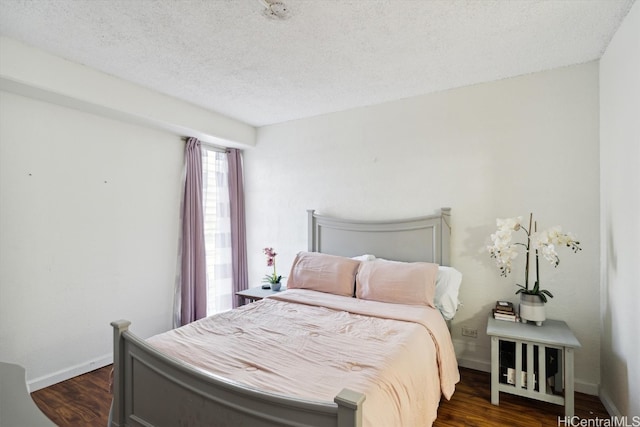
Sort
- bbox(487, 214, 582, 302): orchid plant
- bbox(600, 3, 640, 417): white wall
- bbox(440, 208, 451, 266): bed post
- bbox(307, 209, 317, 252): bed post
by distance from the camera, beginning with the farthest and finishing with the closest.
A: 1. bbox(307, 209, 317, 252): bed post
2. bbox(440, 208, 451, 266): bed post
3. bbox(487, 214, 582, 302): orchid plant
4. bbox(600, 3, 640, 417): white wall

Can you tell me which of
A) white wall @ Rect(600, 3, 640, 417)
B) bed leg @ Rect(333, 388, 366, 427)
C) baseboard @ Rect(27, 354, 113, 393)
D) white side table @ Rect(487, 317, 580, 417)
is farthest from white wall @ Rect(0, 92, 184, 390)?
white wall @ Rect(600, 3, 640, 417)

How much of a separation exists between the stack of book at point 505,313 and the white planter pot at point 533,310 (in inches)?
2.7

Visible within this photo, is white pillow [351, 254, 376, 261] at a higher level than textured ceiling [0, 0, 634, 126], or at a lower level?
lower

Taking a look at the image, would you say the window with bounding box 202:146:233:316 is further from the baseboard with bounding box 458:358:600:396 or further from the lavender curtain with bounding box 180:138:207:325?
the baseboard with bounding box 458:358:600:396

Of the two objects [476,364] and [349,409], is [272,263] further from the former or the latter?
[349,409]

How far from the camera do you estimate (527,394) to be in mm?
2213

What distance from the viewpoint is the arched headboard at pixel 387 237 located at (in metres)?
2.95

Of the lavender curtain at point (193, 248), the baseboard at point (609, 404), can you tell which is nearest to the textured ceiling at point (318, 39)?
the lavender curtain at point (193, 248)

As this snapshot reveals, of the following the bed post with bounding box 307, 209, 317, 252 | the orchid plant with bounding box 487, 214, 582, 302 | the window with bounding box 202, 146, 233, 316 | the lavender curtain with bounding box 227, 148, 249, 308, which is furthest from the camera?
the lavender curtain with bounding box 227, 148, 249, 308

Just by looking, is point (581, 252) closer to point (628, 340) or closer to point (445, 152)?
point (628, 340)

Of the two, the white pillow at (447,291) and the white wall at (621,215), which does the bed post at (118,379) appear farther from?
the white wall at (621,215)

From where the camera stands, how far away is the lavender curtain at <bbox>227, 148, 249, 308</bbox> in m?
4.13

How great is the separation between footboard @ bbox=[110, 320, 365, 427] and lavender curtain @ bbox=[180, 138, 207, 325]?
1853mm

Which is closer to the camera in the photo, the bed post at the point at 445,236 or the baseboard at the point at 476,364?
the baseboard at the point at 476,364
